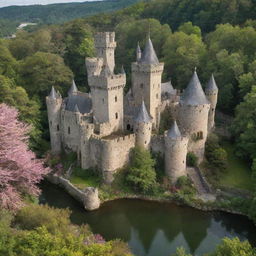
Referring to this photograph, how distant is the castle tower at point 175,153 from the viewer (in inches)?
1111

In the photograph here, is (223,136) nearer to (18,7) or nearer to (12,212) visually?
(12,212)

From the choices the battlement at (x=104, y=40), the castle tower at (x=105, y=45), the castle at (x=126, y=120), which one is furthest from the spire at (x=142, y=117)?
the battlement at (x=104, y=40)

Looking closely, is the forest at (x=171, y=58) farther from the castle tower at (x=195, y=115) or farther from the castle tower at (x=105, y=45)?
the castle tower at (x=105, y=45)

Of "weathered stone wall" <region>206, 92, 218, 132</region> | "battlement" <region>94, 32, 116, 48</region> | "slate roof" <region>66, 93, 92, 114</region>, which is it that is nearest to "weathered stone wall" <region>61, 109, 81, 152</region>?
"slate roof" <region>66, 93, 92, 114</region>

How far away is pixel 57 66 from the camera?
43375mm

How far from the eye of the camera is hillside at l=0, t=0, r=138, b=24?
125m

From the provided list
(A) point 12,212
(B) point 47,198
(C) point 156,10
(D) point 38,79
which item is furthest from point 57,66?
(C) point 156,10

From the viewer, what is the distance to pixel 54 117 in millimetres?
32844

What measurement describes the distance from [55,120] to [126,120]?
6.76 m

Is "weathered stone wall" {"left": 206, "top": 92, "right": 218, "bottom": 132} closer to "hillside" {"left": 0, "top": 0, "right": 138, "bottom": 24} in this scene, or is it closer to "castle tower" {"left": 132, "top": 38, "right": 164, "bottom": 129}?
"castle tower" {"left": 132, "top": 38, "right": 164, "bottom": 129}

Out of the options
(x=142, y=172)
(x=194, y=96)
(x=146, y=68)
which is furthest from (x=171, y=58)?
(x=142, y=172)

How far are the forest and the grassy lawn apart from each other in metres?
0.87

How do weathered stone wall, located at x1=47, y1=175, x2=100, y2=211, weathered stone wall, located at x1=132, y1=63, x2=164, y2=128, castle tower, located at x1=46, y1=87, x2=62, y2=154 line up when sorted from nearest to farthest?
weathered stone wall, located at x1=47, y1=175, x2=100, y2=211
weathered stone wall, located at x1=132, y1=63, x2=164, y2=128
castle tower, located at x1=46, y1=87, x2=62, y2=154

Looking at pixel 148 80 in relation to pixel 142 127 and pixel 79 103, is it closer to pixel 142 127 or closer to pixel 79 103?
pixel 142 127
